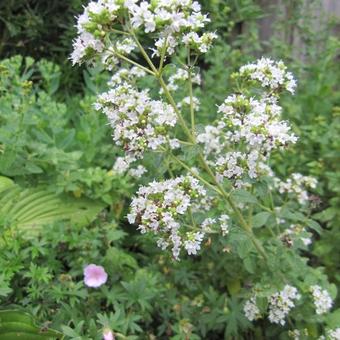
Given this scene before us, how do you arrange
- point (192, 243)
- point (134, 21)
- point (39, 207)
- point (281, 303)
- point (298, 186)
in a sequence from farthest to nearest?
point (39, 207), point (298, 186), point (281, 303), point (192, 243), point (134, 21)

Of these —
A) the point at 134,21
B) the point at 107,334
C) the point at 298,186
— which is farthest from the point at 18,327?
the point at 298,186

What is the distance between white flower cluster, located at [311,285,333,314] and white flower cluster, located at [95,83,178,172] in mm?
914

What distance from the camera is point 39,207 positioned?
2.73 m

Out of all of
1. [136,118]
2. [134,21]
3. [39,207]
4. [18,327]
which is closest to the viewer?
[134,21]

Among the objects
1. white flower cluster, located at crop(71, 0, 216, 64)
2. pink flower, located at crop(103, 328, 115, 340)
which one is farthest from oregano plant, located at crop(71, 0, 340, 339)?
pink flower, located at crop(103, 328, 115, 340)

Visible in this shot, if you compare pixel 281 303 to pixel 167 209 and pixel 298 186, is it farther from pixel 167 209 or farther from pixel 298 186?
pixel 167 209

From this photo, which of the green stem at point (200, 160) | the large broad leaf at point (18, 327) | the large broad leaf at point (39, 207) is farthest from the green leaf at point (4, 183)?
the green stem at point (200, 160)

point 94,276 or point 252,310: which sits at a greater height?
point 94,276

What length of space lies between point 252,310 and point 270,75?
89 centimetres

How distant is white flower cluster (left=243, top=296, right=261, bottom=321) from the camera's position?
7.38 ft

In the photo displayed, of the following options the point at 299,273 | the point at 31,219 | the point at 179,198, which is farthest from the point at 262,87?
the point at 31,219

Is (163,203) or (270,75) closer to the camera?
(163,203)

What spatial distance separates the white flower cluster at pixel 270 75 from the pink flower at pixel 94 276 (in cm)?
88

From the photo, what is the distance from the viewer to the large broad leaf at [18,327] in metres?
1.96
